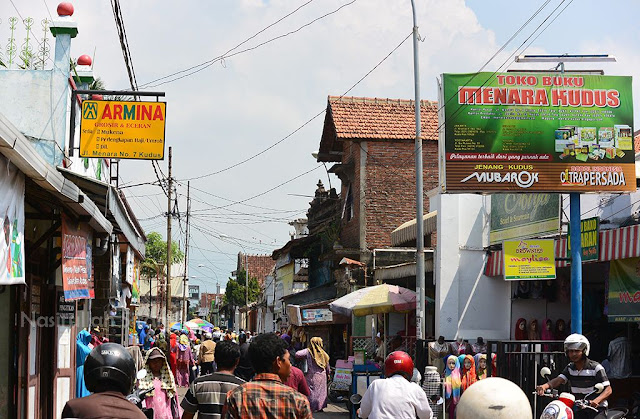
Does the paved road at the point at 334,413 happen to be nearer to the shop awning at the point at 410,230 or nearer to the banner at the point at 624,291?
the banner at the point at 624,291

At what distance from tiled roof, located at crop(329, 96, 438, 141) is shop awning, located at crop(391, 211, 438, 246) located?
4.03 m

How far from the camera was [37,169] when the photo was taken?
8.38 metres

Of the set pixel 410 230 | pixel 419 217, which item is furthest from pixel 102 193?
pixel 410 230

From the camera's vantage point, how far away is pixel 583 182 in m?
18.1

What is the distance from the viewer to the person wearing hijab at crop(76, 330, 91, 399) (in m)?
15.1

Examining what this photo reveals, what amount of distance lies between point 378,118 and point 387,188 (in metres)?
2.81

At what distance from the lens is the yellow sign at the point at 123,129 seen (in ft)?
52.6

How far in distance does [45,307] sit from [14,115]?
3.68 m

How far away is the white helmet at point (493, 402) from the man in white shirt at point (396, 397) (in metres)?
3.19

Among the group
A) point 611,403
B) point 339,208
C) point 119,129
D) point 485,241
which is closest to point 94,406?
point 119,129

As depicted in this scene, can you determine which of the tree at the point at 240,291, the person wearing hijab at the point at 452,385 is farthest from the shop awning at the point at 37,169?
the tree at the point at 240,291

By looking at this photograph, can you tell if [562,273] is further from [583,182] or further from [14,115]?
[14,115]

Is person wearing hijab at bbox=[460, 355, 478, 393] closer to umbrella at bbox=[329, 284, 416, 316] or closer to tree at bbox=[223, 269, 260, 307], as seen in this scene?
umbrella at bbox=[329, 284, 416, 316]

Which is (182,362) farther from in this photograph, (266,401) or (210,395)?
(266,401)
